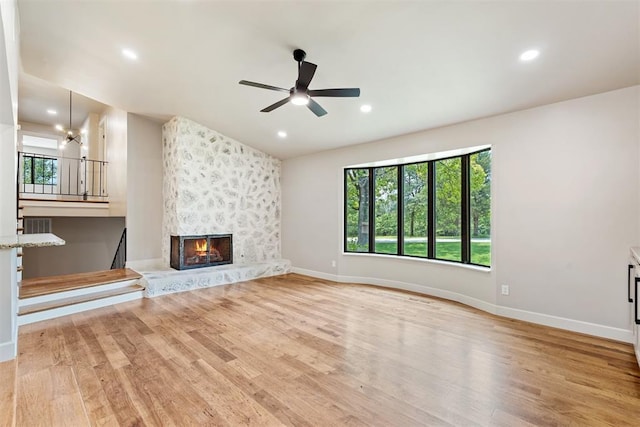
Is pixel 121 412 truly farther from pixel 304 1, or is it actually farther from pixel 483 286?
pixel 483 286

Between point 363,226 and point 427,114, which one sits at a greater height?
point 427,114

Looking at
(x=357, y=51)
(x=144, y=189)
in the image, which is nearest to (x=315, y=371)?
(x=357, y=51)

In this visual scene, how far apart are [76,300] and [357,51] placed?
200 inches

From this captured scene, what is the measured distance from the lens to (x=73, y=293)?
436cm

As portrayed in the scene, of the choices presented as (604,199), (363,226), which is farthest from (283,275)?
(604,199)

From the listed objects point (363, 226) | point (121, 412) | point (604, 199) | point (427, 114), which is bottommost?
point (121, 412)

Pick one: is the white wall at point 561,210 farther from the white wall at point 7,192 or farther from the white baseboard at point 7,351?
the white baseboard at point 7,351

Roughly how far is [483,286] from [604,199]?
1.73 meters

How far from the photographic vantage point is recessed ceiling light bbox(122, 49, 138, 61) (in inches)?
146

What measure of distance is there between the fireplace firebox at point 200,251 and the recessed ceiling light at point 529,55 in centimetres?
561

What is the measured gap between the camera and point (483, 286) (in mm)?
4164

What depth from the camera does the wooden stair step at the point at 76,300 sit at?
150 inches

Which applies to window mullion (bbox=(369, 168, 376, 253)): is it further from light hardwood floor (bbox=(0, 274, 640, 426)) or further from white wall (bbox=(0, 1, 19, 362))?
white wall (bbox=(0, 1, 19, 362))

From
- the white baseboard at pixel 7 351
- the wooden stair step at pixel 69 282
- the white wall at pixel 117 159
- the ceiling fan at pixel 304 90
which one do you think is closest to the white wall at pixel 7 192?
the white baseboard at pixel 7 351
